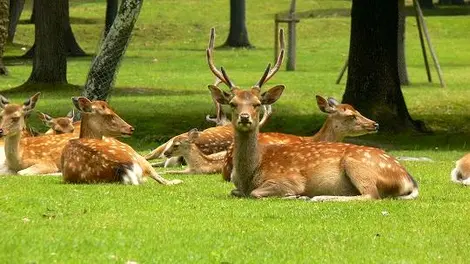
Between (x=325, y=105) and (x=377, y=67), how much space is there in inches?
237

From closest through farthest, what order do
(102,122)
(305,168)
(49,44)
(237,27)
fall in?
1. (305,168)
2. (102,122)
3. (49,44)
4. (237,27)

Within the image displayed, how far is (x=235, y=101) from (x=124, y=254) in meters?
3.53

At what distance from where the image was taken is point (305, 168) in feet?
35.6

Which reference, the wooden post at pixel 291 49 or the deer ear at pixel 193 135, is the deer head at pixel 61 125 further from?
the wooden post at pixel 291 49

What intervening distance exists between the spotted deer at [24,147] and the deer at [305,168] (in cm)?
309

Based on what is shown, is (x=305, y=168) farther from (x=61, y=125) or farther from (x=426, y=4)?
(x=426, y=4)

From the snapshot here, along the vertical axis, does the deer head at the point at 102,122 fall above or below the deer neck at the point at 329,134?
above

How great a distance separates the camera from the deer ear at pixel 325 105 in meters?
14.0

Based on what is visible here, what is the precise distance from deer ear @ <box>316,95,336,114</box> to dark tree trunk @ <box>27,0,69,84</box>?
12.3 metres

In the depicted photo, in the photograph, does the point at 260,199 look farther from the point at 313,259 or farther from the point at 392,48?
the point at 392,48

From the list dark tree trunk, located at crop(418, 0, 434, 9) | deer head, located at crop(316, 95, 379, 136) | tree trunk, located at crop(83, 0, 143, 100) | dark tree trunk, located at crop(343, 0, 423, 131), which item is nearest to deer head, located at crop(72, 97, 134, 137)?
deer head, located at crop(316, 95, 379, 136)

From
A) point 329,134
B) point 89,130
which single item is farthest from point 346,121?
point 89,130

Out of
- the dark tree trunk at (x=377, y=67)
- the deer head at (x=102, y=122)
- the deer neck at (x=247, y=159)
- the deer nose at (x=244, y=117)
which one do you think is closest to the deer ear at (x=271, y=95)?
the deer neck at (x=247, y=159)

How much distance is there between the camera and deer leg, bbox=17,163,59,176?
13711mm
